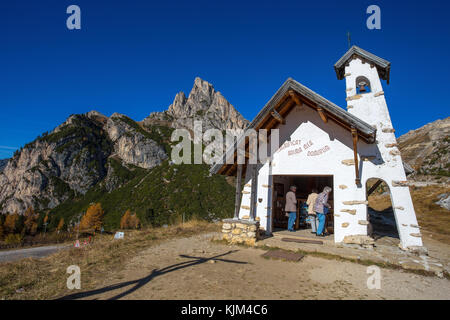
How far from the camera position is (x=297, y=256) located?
641cm

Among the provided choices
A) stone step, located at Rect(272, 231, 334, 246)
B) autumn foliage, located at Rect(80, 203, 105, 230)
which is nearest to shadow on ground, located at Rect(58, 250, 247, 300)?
stone step, located at Rect(272, 231, 334, 246)

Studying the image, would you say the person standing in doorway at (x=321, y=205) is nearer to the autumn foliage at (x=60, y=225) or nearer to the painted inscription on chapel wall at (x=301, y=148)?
the painted inscription on chapel wall at (x=301, y=148)

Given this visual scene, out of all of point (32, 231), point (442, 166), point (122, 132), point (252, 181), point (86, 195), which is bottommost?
point (32, 231)

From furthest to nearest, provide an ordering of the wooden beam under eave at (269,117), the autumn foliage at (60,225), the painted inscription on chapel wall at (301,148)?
the autumn foliage at (60,225), the wooden beam under eave at (269,117), the painted inscription on chapel wall at (301,148)

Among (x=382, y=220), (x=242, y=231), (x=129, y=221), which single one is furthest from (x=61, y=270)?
(x=129, y=221)

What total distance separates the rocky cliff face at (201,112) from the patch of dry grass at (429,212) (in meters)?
104

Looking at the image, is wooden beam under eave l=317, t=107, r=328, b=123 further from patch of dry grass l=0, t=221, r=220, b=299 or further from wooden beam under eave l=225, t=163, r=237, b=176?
patch of dry grass l=0, t=221, r=220, b=299

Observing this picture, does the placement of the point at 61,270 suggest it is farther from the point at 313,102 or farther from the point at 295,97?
the point at 313,102

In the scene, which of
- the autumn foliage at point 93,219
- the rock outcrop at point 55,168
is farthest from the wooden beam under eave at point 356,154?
the rock outcrop at point 55,168

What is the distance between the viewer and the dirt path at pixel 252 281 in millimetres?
4051

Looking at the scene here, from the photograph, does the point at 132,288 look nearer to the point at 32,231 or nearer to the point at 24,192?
the point at 32,231

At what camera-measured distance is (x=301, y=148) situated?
8781mm

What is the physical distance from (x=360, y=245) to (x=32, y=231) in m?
108

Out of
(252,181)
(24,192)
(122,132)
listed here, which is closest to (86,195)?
(24,192)
